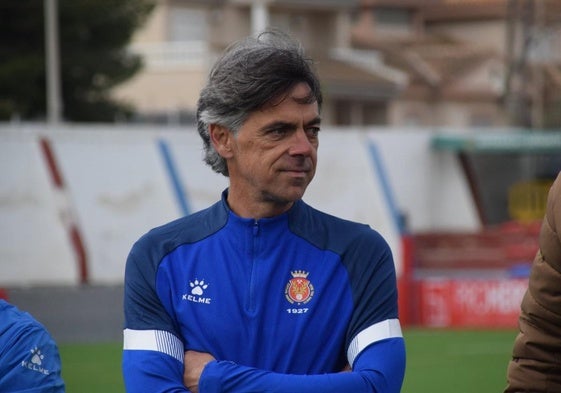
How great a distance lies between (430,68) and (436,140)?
1198 inches

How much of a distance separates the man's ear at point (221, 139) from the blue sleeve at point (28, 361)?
0.67 m

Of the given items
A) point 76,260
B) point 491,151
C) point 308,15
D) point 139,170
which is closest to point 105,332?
point 76,260

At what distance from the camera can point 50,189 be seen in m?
22.5

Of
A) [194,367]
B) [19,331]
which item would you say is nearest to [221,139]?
[194,367]

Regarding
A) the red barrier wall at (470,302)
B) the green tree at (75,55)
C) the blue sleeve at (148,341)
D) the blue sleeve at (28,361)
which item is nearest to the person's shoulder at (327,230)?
the blue sleeve at (148,341)

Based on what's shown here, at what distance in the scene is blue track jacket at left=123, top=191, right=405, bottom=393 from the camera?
3648mm

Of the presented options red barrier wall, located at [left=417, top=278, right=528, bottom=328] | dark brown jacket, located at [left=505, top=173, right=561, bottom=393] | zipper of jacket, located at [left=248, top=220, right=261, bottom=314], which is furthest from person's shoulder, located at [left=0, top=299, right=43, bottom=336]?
red barrier wall, located at [left=417, top=278, right=528, bottom=328]

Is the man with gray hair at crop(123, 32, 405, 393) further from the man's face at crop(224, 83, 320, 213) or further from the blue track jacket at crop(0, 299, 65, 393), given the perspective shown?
the blue track jacket at crop(0, 299, 65, 393)

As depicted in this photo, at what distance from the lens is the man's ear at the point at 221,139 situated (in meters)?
3.79

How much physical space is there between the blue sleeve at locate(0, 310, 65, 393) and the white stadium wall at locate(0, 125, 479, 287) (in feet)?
53.8

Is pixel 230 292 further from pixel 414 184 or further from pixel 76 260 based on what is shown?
pixel 414 184

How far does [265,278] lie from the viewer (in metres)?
3.68

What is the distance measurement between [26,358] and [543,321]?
4.31ft

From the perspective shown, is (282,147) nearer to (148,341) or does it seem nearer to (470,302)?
(148,341)
